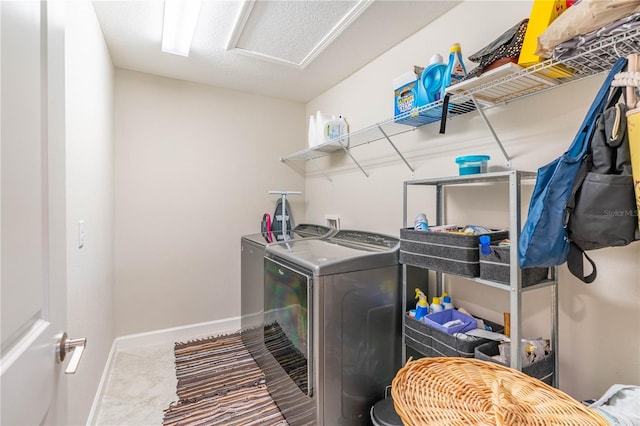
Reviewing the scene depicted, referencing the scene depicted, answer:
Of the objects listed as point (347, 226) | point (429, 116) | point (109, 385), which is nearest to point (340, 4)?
point (429, 116)

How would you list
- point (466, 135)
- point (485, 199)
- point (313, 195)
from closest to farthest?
1. point (485, 199)
2. point (466, 135)
3. point (313, 195)

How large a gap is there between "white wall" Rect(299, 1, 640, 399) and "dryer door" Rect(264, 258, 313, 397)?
32.2 inches

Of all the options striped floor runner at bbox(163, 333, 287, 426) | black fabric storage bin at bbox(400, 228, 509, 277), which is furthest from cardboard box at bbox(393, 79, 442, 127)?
striped floor runner at bbox(163, 333, 287, 426)

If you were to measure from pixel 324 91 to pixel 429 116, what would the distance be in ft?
5.01

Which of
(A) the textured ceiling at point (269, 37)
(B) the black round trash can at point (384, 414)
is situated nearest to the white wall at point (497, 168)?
(A) the textured ceiling at point (269, 37)

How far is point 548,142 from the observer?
1277mm

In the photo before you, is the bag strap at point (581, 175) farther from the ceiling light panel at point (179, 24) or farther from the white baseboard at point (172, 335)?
the white baseboard at point (172, 335)

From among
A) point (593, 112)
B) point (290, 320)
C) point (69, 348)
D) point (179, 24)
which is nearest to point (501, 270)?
point (593, 112)

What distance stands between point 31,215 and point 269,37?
72.2 inches

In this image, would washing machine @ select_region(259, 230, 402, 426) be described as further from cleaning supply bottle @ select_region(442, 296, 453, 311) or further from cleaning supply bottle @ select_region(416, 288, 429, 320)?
cleaning supply bottle @ select_region(442, 296, 453, 311)

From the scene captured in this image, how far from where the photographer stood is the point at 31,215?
0.58 metres

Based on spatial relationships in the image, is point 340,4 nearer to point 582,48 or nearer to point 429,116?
point 429,116

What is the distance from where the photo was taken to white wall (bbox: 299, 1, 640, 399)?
3.65ft

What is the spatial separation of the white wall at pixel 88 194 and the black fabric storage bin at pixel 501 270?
1.52 m
